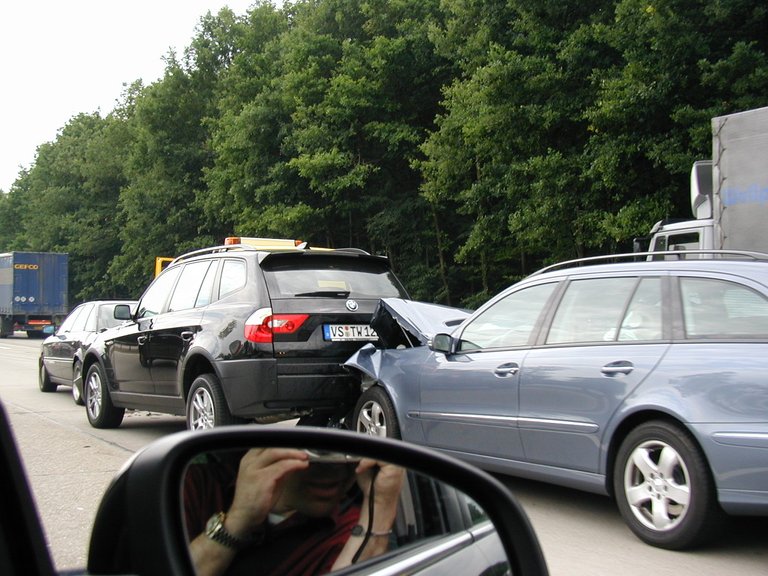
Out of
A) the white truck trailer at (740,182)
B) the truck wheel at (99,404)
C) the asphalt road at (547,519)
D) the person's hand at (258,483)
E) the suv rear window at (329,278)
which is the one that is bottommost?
the asphalt road at (547,519)

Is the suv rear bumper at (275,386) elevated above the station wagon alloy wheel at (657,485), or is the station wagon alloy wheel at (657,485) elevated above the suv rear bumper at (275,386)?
the suv rear bumper at (275,386)

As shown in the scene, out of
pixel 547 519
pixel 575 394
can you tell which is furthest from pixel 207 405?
pixel 575 394

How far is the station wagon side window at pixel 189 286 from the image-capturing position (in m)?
8.49

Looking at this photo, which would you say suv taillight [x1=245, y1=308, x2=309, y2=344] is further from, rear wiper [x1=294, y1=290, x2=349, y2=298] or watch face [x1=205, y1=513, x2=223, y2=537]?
watch face [x1=205, y1=513, x2=223, y2=537]

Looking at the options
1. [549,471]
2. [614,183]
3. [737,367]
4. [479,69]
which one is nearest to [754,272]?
[737,367]

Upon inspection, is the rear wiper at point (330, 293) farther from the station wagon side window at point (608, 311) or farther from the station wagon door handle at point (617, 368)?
the station wagon door handle at point (617, 368)

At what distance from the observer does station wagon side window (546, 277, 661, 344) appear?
537 cm

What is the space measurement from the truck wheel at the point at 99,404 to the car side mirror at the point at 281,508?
864cm

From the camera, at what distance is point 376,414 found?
7281 millimetres

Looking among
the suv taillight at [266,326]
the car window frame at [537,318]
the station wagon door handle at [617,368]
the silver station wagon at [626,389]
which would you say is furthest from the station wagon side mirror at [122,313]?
the station wagon door handle at [617,368]

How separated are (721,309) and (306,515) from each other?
411cm

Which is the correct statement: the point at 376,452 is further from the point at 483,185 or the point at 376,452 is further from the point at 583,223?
the point at 483,185

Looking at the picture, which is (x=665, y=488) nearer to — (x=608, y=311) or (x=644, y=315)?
(x=644, y=315)

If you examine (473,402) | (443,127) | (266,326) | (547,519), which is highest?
(443,127)
